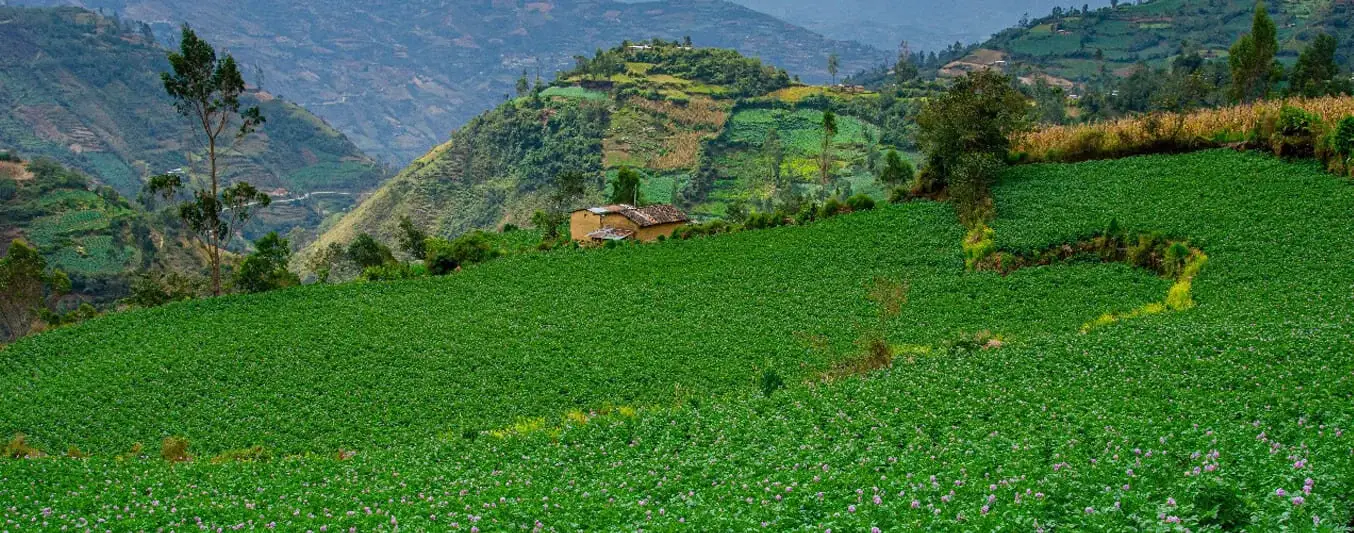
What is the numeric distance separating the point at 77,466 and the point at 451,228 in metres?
110

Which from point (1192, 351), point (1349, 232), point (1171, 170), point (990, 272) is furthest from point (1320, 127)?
point (1192, 351)

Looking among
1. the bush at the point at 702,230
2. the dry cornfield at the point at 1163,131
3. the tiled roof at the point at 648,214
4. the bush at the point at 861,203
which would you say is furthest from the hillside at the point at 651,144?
the bush at the point at 861,203

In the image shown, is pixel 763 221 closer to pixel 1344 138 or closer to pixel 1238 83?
pixel 1344 138

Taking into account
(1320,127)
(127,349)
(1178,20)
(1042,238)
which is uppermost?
(1178,20)

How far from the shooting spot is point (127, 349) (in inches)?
1391

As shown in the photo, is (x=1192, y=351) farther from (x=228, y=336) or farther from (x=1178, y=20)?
(x=1178, y=20)

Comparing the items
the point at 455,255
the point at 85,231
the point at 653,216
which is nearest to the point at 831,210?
the point at 653,216

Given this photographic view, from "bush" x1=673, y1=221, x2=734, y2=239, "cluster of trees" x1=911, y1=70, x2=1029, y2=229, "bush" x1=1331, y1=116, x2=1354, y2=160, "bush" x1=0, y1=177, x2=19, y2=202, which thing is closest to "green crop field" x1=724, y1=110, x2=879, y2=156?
"bush" x1=673, y1=221, x2=734, y2=239

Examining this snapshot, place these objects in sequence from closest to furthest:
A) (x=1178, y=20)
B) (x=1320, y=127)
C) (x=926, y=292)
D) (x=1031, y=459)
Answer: (x=1031, y=459) → (x=926, y=292) → (x=1320, y=127) → (x=1178, y=20)

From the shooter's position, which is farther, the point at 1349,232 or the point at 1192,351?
the point at 1349,232

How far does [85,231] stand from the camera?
10712 centimetres

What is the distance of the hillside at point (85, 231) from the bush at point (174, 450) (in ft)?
263

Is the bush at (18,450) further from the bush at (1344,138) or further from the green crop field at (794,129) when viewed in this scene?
the green crop field at (794,129)

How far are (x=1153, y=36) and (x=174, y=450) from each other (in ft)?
650
